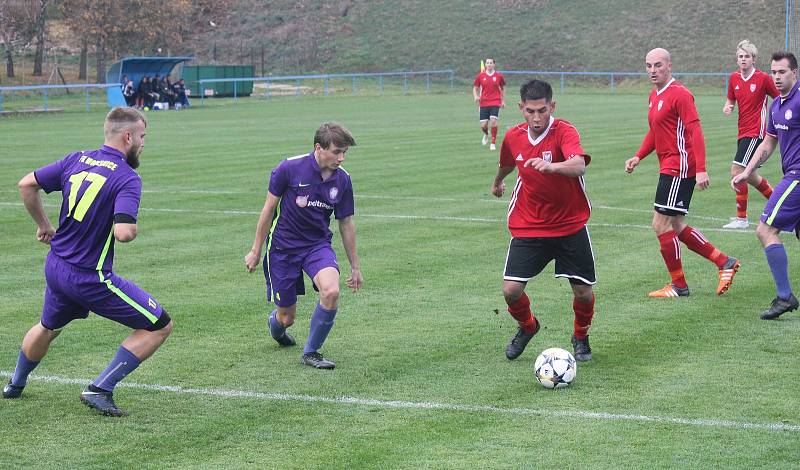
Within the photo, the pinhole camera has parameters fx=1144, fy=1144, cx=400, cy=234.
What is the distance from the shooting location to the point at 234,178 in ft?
68.1

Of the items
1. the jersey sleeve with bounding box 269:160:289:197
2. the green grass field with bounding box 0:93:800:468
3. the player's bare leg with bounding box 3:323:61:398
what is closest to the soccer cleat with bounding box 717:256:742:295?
the green grass field with bounding box 0:93:800:468

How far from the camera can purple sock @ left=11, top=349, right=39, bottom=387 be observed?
7.23 meters

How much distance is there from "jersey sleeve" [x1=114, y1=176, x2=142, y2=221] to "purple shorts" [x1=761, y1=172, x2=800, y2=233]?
5780 millimetres

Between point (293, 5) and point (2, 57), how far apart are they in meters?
23.6

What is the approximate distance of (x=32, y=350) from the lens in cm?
717

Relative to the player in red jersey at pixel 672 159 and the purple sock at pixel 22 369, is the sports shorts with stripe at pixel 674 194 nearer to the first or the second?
the player in red jersey at pixel 672 159

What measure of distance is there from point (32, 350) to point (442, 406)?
260 centimetres

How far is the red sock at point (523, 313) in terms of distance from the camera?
8.40 meters

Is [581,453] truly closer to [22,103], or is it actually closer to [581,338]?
[581,338]

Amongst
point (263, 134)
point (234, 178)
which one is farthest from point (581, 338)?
point (263, 134)

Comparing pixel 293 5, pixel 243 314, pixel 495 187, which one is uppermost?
pixel 293 5

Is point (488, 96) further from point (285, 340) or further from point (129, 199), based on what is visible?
point (129, 199)

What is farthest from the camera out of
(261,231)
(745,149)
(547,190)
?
(745,149)

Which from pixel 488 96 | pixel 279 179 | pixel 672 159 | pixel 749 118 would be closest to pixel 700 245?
pixel 672 159
